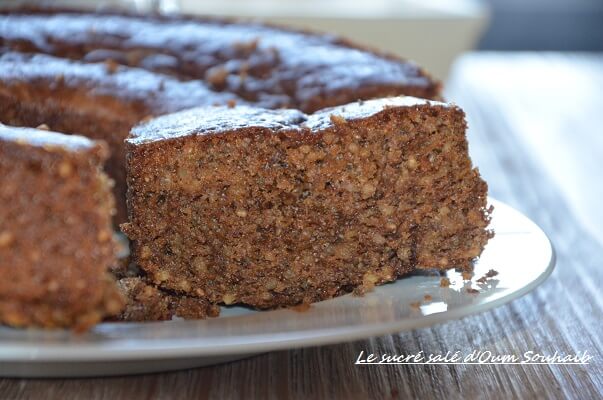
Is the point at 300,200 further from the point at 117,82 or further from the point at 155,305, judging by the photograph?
the point at 117,82

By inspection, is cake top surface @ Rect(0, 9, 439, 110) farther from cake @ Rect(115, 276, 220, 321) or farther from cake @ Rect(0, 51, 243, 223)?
cake @ Rect(115, 276, 220, 321)

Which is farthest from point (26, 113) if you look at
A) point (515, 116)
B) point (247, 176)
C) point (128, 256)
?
point (515, 116)

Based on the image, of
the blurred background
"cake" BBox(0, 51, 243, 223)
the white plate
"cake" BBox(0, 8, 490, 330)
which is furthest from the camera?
the blurred background

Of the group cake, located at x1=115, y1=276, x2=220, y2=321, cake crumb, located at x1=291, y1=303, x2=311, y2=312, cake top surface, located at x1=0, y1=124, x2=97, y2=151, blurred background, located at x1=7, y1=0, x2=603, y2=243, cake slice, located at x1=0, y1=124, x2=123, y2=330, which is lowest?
blurred background, located at x1=7, y1=0, x2=603, y2=243

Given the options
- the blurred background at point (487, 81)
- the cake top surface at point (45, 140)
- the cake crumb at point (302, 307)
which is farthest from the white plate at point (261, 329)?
the blurred background at point (487, 81)

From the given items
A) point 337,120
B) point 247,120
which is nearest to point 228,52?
point 247,120

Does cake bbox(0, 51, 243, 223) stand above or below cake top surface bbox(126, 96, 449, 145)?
below

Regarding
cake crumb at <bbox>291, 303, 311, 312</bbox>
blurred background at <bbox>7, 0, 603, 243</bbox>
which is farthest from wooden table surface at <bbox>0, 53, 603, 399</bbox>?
cake crumb at <bbox>291, 303, 311, 312</bbox>
